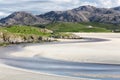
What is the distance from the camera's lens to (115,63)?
5912 cm

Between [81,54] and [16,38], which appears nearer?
[81,54]

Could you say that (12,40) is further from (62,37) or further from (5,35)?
(62,37)

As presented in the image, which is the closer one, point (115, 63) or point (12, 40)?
point (115, 63)

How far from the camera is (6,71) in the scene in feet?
162

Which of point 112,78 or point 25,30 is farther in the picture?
point 25,30

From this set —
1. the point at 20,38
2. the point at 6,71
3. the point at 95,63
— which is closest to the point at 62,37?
the point at 20,38

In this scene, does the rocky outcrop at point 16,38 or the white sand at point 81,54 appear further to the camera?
the rocky outcrop at point 16,38

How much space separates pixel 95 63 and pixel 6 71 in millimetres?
17791

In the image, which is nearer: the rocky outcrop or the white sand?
the white sand

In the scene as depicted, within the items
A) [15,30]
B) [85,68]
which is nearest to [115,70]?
[85,68]

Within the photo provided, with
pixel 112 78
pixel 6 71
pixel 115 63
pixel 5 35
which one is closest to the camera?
pixel 112 78

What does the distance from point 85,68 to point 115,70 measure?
5248 mm

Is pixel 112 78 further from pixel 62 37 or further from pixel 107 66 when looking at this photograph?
pixel 62 37

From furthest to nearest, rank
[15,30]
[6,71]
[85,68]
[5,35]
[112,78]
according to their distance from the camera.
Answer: [15,30]
[5,35]
[85,68]
[6,71]
[112,78]
